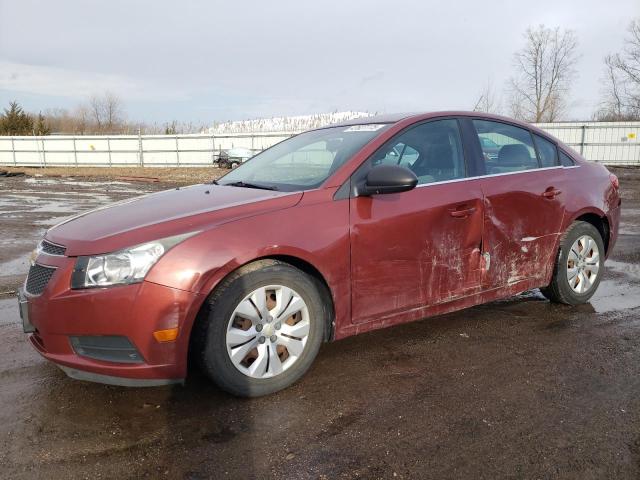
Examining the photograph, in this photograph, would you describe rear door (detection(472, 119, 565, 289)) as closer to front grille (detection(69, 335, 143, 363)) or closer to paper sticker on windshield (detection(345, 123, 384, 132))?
paper sticker on windshield (detection(345, 123, 384, 132))

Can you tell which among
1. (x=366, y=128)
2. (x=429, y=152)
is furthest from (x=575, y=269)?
(x=366, y=128)

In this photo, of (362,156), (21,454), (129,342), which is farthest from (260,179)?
(21,454)

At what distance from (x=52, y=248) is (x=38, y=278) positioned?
0.60ft

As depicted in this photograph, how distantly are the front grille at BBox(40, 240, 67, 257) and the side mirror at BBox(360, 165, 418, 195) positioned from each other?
5.76 ft

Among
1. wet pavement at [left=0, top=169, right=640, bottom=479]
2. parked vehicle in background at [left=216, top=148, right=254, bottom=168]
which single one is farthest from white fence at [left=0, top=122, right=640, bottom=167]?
wet pavement at [left=0, top=169, right=640, bottom=479]

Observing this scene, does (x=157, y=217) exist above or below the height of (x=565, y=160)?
below

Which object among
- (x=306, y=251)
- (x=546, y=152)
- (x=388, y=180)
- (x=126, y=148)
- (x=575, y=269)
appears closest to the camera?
(x=306, y=251)

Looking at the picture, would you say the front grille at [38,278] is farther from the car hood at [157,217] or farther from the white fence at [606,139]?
the white fence at [606,139]

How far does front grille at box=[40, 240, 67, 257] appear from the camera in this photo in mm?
2724

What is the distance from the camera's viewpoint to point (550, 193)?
13.3 feet

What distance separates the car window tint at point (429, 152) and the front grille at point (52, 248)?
1978 mm

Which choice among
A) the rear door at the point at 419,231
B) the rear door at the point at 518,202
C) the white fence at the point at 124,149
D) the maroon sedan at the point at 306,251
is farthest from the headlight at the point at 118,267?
the white fence at the point at 124,149

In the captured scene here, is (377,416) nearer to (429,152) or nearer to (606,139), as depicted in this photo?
(429,152)

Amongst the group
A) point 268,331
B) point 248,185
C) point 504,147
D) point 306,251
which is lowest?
point 268,331
